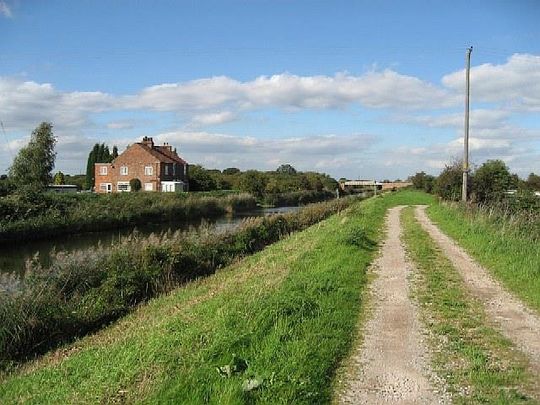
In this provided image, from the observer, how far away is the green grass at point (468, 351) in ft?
17.3

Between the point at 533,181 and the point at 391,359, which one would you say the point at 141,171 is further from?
the point at 391,359

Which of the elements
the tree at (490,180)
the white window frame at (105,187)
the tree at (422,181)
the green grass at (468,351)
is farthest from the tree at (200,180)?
the green grass at (468,351)

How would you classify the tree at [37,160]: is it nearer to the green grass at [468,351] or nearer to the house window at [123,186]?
the house window at [123,186]

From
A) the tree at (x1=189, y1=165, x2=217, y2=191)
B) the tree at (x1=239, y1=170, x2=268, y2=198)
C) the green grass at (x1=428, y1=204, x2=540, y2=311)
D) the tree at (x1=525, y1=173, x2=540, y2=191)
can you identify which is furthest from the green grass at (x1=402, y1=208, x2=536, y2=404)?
the tree at (x1=189, y1=165, x2=217, y2=191)

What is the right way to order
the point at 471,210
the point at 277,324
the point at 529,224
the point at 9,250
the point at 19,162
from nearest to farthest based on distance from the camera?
the point at 277,324 → the point at 529,224 → the point at 471,210 → the point at 9,250 → the point at 19,162

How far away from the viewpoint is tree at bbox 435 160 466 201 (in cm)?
3469

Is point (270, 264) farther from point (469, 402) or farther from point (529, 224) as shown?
point (469, 402)

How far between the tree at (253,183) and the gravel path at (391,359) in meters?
67.4

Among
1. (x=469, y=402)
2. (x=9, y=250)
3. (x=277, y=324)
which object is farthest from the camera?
(x=9, y=250)

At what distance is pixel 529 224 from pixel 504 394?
12874mm

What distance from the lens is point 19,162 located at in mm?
52781

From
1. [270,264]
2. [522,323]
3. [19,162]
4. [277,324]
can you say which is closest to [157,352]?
[277,324]

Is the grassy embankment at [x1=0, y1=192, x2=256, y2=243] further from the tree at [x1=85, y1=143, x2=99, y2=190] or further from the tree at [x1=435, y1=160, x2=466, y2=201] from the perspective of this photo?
the tree at [x1=85, y1=143, x2=99, y2=190]

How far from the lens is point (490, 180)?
32.8 metres
